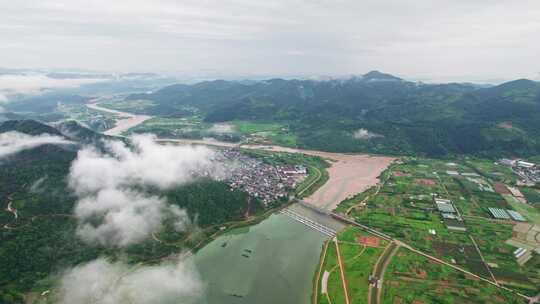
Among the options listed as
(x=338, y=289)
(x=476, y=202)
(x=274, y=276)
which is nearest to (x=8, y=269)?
(x=274, y=276)

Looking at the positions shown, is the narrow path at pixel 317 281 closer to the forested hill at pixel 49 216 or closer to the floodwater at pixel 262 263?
the floodwater at pixel 262 263

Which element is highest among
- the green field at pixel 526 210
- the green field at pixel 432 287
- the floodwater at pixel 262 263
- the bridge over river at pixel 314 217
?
the green field at pixel 526 210

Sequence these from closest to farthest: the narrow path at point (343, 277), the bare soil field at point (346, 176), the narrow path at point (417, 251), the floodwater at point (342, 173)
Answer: the narrow path at point (343, 277) → the narrow path at point (417, 251) → the bare soil field at point (346, 176) → the floodwater at point (342, 173)

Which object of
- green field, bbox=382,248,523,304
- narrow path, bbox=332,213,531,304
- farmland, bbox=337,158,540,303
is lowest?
green field, bbox=382,248,523,304

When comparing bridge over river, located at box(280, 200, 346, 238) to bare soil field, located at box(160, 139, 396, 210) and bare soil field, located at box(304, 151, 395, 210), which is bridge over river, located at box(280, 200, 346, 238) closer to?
bare soil field, located at box(160, 139, 396, 210)

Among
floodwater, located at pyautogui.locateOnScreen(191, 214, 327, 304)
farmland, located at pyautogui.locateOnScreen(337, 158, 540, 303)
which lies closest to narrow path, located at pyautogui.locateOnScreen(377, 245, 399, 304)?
farmland, located at pyautogui.locateOnScreen(337, 158, 540, 303)

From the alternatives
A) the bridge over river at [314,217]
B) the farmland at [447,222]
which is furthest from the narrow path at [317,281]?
the farmland at [447,222]

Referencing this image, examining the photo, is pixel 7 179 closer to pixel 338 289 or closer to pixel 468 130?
pixel 338 289
